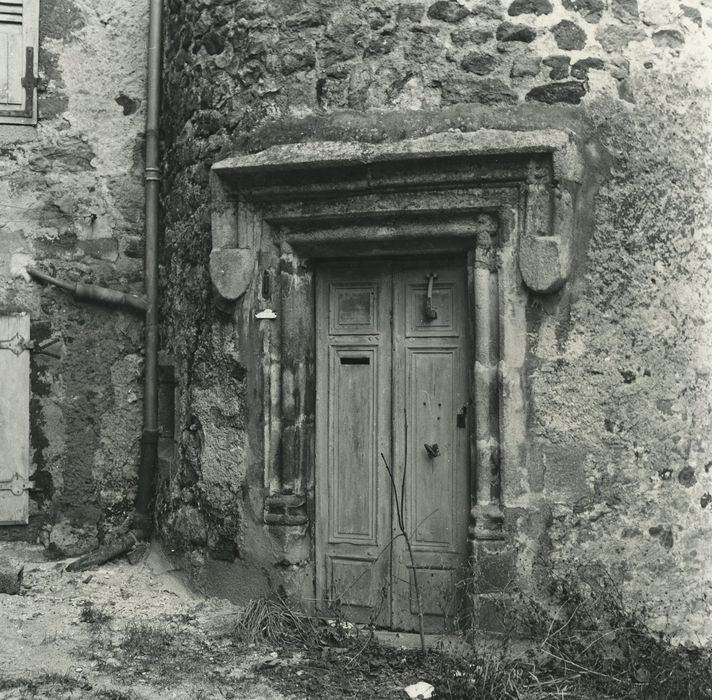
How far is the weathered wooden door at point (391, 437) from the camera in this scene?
5.07 metres

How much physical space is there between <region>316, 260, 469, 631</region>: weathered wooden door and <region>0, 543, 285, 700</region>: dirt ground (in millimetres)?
759

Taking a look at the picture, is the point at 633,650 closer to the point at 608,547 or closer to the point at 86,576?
the point at 608,547

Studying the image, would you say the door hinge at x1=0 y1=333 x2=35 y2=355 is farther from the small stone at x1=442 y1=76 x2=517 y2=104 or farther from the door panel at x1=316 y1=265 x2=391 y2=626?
the small stone at x1=442 y1=76 x2=517 y2=104

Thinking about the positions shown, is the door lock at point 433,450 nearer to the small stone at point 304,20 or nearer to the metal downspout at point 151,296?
the metal downspout at point 151,296

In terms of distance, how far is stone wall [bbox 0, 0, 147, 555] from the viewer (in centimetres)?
630

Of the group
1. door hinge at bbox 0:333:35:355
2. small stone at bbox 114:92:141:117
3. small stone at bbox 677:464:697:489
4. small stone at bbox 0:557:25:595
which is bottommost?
small stone at bbox 0:557:25:595

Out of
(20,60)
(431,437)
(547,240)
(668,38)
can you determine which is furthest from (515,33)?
(20,60)

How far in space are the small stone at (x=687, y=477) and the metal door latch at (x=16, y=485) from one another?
13.2 feet

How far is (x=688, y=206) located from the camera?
4898mm

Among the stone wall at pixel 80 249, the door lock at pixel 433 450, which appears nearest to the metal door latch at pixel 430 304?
the door lock at pixel 433 450

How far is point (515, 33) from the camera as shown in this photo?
4.82 m

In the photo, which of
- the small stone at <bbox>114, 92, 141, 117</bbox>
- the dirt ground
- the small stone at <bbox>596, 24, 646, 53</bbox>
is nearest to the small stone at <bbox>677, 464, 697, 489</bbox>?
the small stone at <bbox>596, 24, 646, 53</bbox>

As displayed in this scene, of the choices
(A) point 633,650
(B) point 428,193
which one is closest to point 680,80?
(B) point 428,193

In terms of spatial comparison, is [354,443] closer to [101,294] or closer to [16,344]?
[101,294]
